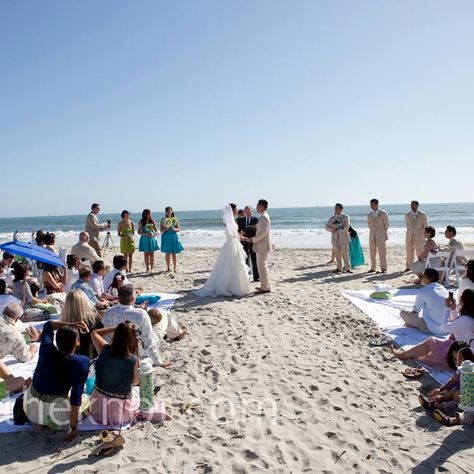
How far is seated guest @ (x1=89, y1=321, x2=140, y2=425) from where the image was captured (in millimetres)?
3283

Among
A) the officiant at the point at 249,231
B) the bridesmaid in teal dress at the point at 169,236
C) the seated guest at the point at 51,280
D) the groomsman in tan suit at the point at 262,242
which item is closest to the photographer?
the seated guest at the point at 51,280

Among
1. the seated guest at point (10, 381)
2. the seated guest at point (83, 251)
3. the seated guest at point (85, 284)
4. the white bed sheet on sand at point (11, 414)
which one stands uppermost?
the seated guest at point (83, 251)

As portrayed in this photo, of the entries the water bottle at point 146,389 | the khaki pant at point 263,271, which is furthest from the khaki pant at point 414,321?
the water bottle at point 146,389

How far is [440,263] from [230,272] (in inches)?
162

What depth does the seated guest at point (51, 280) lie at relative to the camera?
6.88 metres

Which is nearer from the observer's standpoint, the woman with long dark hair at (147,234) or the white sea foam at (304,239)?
the woman with long dark hair at (147,234)

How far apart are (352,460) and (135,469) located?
1431mm

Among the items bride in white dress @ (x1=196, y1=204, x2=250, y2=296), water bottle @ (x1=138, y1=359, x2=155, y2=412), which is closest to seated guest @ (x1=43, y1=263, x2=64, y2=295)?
bride in white dress @ (x1=196, y1=204, x2=250, y2=296)

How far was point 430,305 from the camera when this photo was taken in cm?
524

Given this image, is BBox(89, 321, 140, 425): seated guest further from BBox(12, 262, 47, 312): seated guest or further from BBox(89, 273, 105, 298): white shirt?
BBox(12, 262, 47, 312): seated guest

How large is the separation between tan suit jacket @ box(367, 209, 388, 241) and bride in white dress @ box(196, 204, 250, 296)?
12.3 ft

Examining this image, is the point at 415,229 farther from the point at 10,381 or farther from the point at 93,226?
the point at 10,381

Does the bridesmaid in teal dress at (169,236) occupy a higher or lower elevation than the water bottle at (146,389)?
higher

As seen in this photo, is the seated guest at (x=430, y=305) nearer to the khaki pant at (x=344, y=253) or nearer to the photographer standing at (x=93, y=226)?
the khaki pant at (x=344, y=253)
